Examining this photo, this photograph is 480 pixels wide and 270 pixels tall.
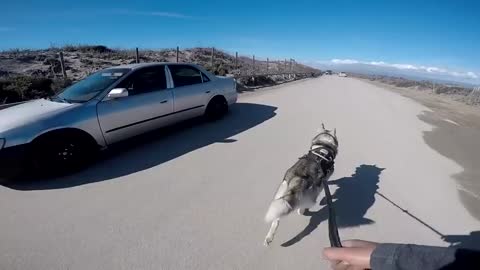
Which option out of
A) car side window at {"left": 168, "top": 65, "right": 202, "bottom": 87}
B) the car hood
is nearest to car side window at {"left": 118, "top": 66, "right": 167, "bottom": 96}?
car side window at {"left": 168, "top": 65, "right": 202, "bottom": 87}

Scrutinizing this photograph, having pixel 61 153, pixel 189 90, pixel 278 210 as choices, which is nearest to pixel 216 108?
pixel 189 90

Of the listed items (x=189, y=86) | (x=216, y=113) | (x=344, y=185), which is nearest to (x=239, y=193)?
(x=344, y=185)

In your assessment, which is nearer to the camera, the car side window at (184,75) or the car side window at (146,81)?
the car side window at (146,81)

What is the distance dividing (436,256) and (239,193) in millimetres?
2866

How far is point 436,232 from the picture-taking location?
3.27 meters

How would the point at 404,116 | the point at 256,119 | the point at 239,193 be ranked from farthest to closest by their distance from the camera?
the point at 404,116 < the point at 256,119 < the point at 239,193

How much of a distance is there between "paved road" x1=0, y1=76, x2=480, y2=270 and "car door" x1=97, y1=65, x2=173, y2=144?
0.45 meters

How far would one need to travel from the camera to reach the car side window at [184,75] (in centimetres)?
654

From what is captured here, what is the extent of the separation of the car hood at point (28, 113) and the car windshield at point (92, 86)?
298 mm

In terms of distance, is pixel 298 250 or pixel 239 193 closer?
pixel 298 250

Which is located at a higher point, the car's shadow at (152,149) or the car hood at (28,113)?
the car hood at (28,113)

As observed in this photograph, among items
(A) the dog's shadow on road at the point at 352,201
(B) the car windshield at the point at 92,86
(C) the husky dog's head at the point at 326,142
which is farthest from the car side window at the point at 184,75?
(A) the dog's shadow on road at the point at 352,201

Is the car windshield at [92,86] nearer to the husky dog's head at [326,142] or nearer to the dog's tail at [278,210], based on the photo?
the husky dog's head at [326,142]

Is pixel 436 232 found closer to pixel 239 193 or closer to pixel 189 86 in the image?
pixel 239 193
